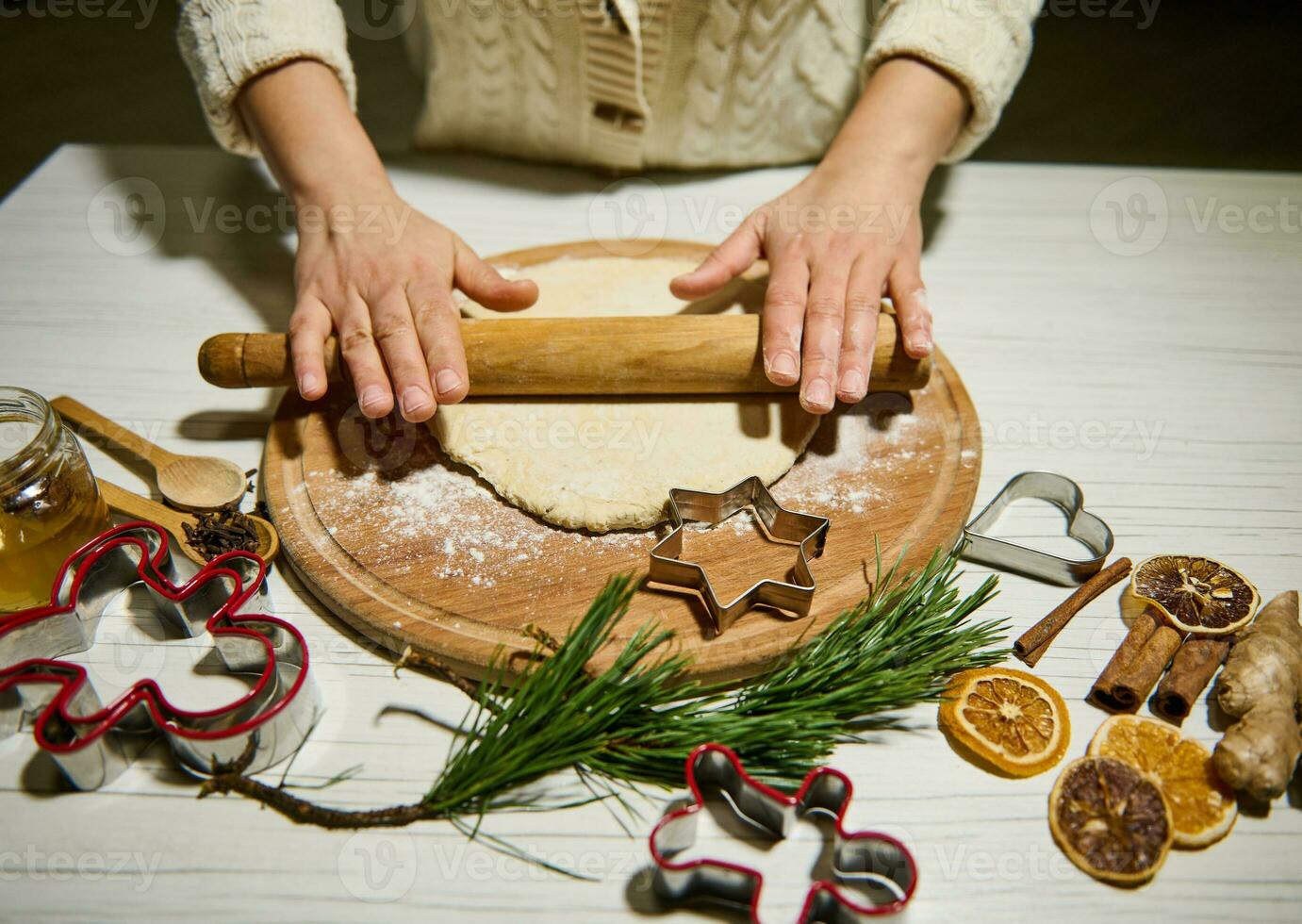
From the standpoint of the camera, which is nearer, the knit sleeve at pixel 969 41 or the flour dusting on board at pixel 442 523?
the flour dusting on board at pixel 442 523

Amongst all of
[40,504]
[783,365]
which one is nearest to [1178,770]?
[783,365]

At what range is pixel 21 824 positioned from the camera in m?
1.26

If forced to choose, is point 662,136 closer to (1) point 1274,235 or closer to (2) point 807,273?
(2) point 807,273

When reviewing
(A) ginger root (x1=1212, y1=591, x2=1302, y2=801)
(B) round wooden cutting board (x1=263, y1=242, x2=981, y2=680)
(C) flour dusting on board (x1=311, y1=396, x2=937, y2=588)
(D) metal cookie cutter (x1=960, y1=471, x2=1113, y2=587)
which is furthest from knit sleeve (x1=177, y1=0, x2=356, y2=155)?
(A) ginger root (x1=1212, y1=591, x2=1302, y2=801)

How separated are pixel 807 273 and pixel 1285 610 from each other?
1.04 metres

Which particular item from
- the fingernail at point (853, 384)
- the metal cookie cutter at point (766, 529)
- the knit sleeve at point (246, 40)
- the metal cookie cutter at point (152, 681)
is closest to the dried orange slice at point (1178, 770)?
the metal cookie cutter at point (766, 529)

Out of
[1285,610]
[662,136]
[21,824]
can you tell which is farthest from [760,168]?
[21,824]

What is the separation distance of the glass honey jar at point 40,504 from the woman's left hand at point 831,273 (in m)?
1.17

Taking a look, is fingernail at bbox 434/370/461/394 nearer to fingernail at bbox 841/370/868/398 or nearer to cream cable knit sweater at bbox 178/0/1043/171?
fingernail at bbox 841/370/868/398

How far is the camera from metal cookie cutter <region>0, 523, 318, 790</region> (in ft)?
4.05

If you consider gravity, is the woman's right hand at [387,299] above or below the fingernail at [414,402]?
above

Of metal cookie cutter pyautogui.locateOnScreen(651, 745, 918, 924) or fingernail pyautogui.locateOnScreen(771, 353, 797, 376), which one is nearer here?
metal cookie cutter pyautogui.locateOnScreen(651, 745, 918, 924)

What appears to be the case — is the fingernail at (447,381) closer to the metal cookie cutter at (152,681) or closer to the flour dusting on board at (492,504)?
the flour dusting on board at (492,504)

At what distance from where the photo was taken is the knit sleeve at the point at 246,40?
2049 millimetres
